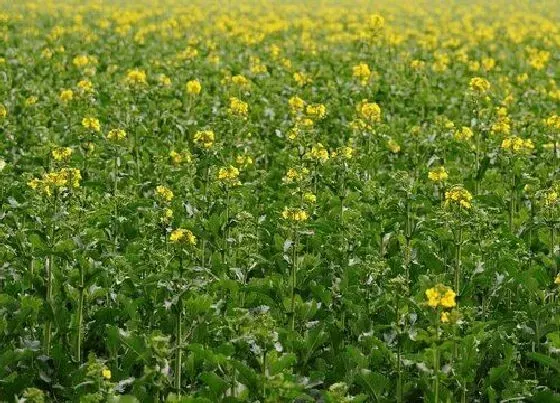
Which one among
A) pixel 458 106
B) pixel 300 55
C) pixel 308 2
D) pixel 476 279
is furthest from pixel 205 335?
pixel 308 2

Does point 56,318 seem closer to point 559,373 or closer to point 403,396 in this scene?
point 403,396

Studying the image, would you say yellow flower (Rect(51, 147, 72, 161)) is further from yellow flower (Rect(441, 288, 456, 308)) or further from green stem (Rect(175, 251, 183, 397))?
yellow flower (Rect(441, 288, 456, 308))

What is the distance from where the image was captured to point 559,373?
18.4 ft

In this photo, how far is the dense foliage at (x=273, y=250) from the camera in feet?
17.9

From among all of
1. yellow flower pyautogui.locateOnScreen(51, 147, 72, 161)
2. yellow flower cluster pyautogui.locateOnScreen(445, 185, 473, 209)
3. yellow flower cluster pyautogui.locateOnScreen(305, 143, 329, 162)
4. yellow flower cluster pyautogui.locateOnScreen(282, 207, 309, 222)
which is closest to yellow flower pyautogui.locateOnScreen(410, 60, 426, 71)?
yellow flower cluster pyautogui.locateOnScreen(305, 143, 329, 162)

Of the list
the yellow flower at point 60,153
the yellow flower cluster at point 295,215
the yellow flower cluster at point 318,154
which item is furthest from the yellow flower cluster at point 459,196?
the yellow flower at point 60,153

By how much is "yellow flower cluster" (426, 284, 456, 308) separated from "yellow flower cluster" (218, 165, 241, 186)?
2840 mm

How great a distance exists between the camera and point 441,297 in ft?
16.1

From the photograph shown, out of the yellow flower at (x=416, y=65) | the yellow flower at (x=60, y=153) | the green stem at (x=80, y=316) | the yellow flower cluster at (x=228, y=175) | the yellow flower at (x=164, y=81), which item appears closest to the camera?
the green stem at (x=80, y=316)

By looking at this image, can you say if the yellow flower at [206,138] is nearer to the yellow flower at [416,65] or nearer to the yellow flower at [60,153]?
the yellow flower at [60,153]

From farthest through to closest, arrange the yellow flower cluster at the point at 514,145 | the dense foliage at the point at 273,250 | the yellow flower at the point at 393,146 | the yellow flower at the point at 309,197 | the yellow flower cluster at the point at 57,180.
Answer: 1. the yellow flower at the point at 393,146
2. the yellow flower cluster at the point at 514,145
3. the yellow flower at the point at 309,197
4. the yellow flower cluster at the point at 57,180
5. the dense foliage at the point at 273,250

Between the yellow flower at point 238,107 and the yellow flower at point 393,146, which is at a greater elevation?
the yellow flower at point 238,107

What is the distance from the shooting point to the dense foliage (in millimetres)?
5457

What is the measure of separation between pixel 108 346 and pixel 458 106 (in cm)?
873
